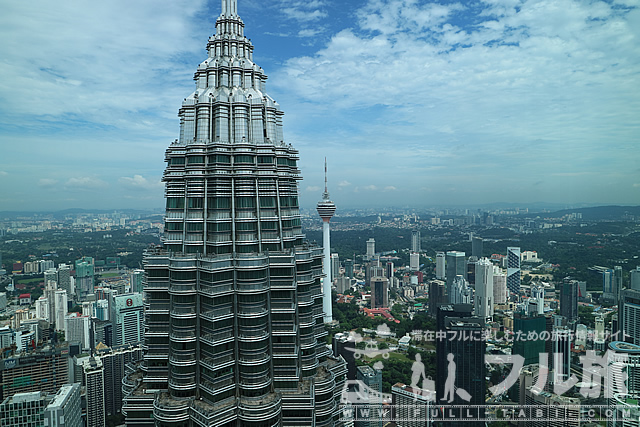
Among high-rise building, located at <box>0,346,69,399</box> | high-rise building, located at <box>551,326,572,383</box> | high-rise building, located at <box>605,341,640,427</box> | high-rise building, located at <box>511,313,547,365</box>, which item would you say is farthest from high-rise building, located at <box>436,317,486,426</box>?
high-rise building, located at <box>0,346,69,399</box>

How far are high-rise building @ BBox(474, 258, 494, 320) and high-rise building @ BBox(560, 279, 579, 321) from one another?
363 inches

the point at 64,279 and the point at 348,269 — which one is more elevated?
the point at 64,279

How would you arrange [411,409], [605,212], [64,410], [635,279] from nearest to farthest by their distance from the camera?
[64,410], [411,409], [635,279], [605,212]

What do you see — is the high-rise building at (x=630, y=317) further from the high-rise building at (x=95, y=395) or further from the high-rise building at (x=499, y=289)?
the high-rise building at (x=95, y=395)

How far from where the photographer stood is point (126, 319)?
40.4 m

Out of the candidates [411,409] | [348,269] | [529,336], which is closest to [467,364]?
[411,409]

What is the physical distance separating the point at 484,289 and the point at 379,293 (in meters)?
14.8

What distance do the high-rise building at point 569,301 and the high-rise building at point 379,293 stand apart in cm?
2267

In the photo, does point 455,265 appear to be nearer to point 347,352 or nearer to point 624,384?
point 347,352

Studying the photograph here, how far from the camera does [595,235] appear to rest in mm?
66875

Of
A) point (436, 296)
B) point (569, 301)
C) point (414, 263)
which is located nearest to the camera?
point (569, 301)

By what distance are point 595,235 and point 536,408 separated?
54666 mm

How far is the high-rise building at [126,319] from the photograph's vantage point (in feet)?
131

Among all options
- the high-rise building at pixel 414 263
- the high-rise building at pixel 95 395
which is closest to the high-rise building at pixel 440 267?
the high-rise building at pixel 414 263
